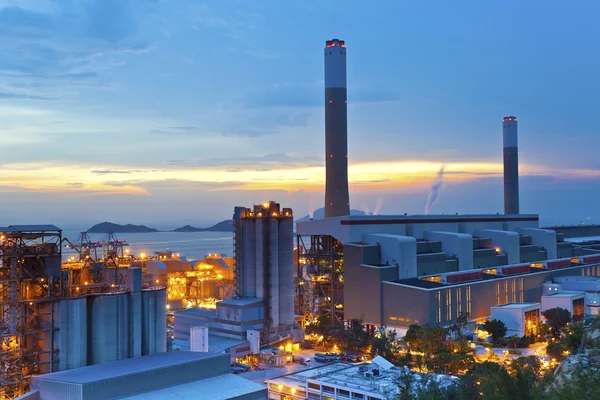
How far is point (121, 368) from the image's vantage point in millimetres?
24672

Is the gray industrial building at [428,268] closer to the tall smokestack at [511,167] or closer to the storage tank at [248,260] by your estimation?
the storage tank at [248,260]

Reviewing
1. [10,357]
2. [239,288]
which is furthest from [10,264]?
[239,288]

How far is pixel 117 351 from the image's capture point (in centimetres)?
2639

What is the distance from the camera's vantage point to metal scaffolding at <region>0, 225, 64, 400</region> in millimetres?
23812

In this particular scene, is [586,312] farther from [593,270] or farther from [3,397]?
[3,397]

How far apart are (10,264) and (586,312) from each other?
4107 centimetres

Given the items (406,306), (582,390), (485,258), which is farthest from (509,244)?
(582,390)

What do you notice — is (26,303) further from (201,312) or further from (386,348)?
(201,312)

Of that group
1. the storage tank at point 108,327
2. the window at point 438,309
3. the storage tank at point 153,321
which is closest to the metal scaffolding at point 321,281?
the window at point 438,309

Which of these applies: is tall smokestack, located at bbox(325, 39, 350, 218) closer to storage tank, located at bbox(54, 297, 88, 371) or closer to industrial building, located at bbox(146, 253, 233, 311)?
industrial building, located at bbox(146, 253, 233, 311)

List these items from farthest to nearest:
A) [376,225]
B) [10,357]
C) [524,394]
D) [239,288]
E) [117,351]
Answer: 1. [376,225]
2. [239,288]
3. [117,351]
4. [10,357]
5. [524,394]

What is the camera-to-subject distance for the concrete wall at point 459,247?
52.9m

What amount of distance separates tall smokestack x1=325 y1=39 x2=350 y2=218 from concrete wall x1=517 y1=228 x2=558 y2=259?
20.6 metres

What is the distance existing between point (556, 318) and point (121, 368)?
3126 centimetres
